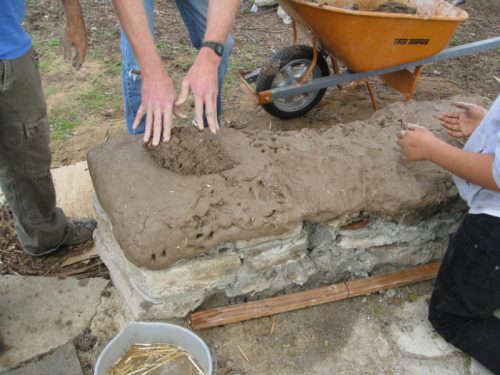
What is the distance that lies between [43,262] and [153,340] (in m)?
1.15

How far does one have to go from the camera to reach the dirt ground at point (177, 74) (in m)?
4.10

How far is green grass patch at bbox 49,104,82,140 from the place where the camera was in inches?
157

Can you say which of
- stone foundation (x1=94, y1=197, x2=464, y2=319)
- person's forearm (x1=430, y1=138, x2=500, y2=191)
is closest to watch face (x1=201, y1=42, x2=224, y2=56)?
stone foundation (x1=94, y1=197, x2=464, y2=319)

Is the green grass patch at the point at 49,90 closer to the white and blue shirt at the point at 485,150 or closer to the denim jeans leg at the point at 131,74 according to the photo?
the denim jeans leg at the point at 131,74

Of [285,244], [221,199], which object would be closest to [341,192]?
[285,244]

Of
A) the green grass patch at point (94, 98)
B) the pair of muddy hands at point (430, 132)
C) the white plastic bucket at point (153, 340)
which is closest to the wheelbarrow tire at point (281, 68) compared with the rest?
the green grass patch at point (94, 98)

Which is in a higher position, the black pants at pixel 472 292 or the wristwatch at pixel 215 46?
the wristwatch at pixel 215 46

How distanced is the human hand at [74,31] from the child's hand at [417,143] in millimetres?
1621

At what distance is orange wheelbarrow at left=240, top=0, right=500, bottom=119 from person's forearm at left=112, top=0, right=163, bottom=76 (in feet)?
4.69

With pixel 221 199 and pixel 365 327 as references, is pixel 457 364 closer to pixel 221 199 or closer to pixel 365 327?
pixel 365 327

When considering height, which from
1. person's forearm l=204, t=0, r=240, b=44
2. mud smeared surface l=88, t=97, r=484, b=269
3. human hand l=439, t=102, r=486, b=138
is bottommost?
mud smeared surface l=88, t=97, r=484, b=269

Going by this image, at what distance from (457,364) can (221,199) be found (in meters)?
1.24

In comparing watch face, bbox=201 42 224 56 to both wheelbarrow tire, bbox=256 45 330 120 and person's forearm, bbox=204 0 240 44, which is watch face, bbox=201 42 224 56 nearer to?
person's forearm, bbox=204 0 240 44

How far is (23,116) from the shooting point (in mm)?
2174
